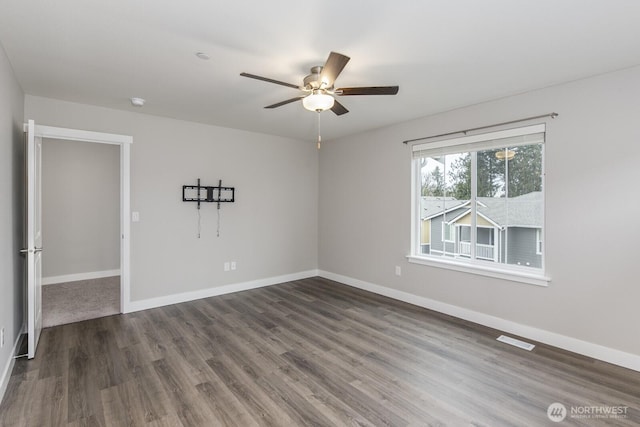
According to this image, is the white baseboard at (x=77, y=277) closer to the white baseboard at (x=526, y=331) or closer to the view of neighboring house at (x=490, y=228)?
the white baseboard at (x=526, y=331)

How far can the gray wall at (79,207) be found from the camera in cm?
533

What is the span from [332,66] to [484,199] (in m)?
2.50

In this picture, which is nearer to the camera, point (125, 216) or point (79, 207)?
point (125, 216)

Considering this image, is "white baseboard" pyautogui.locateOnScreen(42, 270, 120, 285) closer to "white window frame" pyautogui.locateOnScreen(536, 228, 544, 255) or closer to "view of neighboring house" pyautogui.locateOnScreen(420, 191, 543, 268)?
"view of neighboring house" pyautogui.locateOnScreen(420, 191, 543, 268)

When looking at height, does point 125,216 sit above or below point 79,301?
above

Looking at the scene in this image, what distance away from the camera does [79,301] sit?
4.48m

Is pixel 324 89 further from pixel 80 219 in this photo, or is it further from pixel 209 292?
pixel 80 219

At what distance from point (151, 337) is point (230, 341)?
2.74 ft

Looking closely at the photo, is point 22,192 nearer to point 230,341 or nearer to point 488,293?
point 230,341

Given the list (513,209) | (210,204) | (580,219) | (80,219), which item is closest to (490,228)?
(513,209)

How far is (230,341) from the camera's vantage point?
322 centimetres

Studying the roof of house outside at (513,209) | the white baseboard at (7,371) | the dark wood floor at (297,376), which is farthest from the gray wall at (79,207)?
the roof of house outside at (513,209)

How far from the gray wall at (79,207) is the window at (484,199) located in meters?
5.31

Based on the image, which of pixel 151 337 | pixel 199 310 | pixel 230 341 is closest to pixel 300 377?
pixel 230 341
